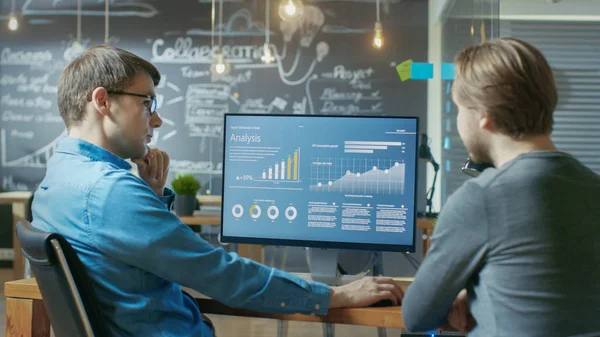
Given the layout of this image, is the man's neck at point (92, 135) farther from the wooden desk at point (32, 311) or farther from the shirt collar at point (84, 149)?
the wooden desk at point (32, 311)

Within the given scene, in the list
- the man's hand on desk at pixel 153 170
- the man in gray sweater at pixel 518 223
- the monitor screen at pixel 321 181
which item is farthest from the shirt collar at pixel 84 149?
the man in gray sweater at pixel 518 223

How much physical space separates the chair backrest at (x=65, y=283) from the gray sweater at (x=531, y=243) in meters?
0.67

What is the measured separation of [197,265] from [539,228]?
669 mm

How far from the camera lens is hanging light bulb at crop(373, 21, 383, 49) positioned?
570 cm

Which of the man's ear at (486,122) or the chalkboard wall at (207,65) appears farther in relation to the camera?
the chalkboard wall at (207,65)

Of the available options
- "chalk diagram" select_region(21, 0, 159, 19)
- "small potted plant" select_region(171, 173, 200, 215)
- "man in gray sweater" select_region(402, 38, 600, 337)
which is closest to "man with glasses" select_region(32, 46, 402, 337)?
"man in gray sweater" select_region(402, 38, 600, 337)

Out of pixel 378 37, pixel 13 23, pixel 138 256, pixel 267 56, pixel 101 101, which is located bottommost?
pixel 138 256

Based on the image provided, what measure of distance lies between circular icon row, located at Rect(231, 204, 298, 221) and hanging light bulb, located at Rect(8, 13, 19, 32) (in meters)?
5.11

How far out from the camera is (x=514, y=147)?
1131mm

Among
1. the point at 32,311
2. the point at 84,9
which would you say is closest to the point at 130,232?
the point at 32,311

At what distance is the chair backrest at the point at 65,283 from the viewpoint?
119 centimetres

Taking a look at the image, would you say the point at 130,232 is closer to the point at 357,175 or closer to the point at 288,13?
the point at 357,175

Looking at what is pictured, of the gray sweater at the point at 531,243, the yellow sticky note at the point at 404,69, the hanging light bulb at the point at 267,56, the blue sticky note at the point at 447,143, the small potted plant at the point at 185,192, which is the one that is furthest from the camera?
the hanging light bulb at the point at 267,56

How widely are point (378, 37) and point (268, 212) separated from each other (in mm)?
4258
